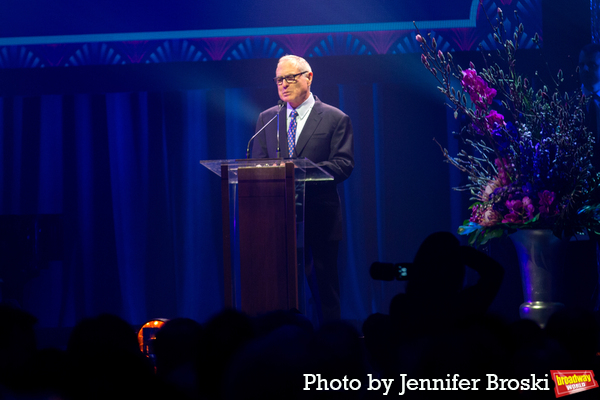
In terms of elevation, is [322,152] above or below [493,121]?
below

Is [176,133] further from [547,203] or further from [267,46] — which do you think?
[547,203]

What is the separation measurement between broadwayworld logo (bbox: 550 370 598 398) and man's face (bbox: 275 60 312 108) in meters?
2.55

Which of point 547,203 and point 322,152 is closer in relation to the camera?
point 547,203

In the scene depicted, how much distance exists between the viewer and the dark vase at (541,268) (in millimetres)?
3258

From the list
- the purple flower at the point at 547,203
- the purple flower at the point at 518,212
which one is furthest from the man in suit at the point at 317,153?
the purple flower at the point at 547,203

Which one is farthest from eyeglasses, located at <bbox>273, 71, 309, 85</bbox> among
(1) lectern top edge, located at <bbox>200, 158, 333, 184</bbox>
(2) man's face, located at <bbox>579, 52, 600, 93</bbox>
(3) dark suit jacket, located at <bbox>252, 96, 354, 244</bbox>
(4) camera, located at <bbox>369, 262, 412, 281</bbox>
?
(2) man's face, located at <bbox>579, 52, 600, 93</bbox>

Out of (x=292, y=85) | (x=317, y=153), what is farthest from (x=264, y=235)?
(x=292, y=85)

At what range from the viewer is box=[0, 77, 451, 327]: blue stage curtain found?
5035 mm

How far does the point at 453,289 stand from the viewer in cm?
147

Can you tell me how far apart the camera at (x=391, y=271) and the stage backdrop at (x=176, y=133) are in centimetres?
347

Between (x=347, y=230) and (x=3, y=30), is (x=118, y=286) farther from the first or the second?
(x=3, y=30)

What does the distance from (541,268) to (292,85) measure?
1754 mm

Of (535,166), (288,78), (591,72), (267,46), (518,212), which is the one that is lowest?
(518,212)

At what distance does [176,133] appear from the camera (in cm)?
513
